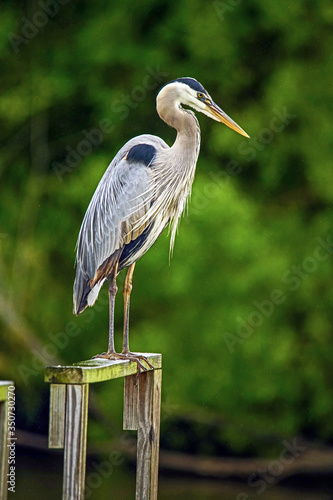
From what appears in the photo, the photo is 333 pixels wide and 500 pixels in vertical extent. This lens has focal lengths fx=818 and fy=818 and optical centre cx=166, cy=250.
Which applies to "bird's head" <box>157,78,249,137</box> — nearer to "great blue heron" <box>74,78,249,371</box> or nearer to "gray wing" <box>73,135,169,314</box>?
"great blue heron" <box>74,78,249,371</box>

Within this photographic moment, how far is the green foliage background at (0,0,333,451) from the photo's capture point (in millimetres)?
6992

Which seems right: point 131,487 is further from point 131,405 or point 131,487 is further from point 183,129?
point 183,129

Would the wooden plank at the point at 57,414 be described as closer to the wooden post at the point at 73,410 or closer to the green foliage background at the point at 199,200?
the wooden post at the point at 73,410

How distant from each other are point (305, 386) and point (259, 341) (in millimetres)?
573

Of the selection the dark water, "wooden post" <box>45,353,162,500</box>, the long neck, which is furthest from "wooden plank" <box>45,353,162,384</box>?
the dark water

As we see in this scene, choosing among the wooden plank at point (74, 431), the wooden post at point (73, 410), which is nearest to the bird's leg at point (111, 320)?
the wooden post at point (73, 410)

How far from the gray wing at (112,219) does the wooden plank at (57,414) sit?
1474 millimetres

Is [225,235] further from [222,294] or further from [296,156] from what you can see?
[296,156]

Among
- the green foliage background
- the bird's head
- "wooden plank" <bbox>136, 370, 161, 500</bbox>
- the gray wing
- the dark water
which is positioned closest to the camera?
"wooden plank" <bbox>136, 370, 161, 500</bbox>

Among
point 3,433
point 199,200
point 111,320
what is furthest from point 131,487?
point 3,433

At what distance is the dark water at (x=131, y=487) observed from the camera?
21.3ft

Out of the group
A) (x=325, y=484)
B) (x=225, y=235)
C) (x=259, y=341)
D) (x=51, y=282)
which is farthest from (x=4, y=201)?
(x=325, y=484)

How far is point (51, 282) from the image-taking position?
285 inches

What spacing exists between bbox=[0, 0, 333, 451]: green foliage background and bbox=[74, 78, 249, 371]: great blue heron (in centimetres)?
280
